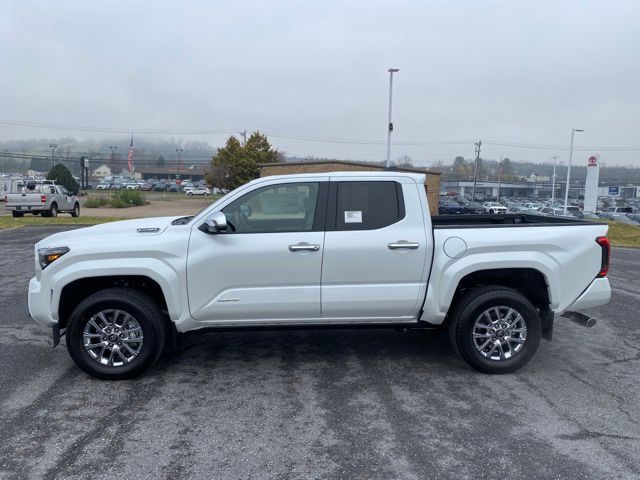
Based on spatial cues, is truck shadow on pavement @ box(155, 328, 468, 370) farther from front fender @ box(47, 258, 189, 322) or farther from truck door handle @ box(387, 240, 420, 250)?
truck door handle @ box(387, 240, 420, 250)

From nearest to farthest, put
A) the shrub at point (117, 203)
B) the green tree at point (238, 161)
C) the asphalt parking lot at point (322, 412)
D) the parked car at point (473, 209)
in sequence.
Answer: the asphalt parking lot at point (322, 412) → the parked car at point (473, 209) → the shrub at point (117, 203) → the green tree at point (238, 161)

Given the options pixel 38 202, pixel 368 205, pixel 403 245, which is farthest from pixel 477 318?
pixel 38 202

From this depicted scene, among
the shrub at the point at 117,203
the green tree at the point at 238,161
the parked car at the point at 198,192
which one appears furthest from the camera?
the parked car at the point at 198,192

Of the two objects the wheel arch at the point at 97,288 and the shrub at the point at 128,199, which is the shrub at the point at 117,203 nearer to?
the shrub at the point at 128,199

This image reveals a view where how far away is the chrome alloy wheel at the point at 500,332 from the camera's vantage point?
531 cm

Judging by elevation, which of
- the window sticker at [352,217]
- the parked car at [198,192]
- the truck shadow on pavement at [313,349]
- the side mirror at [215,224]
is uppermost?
the window sticker at [352,217]

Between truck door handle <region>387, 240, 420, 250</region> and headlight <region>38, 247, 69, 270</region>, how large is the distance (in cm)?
289

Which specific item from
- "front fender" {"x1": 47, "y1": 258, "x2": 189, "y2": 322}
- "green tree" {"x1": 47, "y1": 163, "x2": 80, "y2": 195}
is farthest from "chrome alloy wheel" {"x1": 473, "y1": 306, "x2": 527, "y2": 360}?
"green tree" {"x1": 47, "y1": 163, "x2": 80, "y2": 195}

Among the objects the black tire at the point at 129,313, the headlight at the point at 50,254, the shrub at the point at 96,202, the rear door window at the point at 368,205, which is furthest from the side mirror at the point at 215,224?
the shrub at the point at 96,202

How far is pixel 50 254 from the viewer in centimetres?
511

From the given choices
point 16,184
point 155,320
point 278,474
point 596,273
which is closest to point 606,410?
point 596,273

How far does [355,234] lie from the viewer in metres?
5.20

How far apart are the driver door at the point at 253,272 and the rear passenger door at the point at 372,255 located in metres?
0.15

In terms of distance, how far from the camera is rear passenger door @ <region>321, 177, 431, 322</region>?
5.14 m
